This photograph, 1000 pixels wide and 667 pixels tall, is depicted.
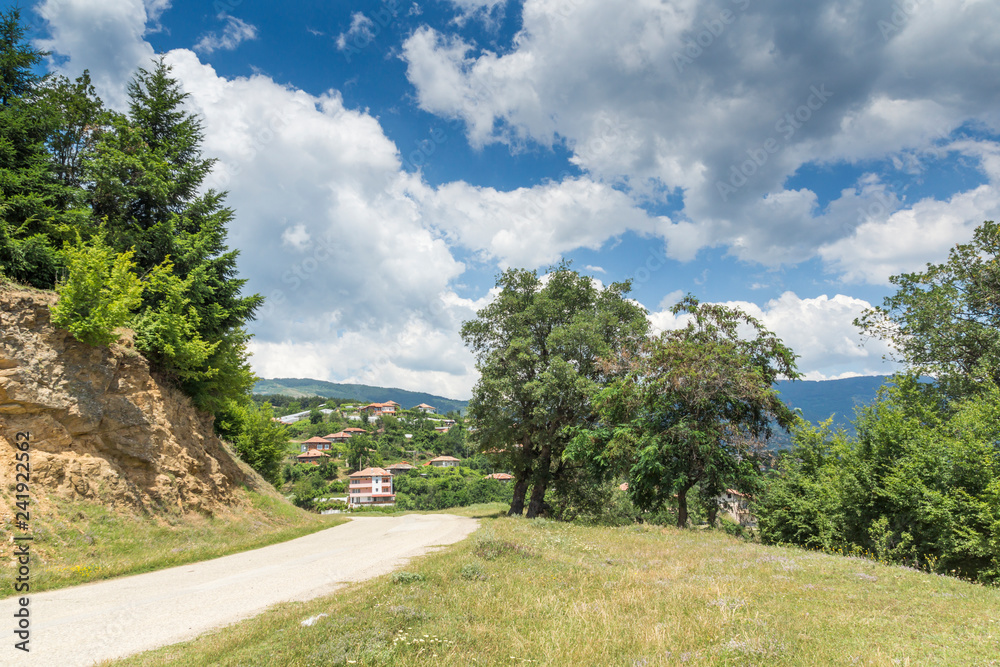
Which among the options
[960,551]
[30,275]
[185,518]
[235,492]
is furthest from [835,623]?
[30,275]

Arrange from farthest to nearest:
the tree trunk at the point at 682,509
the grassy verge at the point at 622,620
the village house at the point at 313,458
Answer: the village house at the point at 313,458 → the tree trunk at the point at 682,509 → the grassy verge at the point at 622,620

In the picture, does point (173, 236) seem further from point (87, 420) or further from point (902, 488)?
point (902, 488)

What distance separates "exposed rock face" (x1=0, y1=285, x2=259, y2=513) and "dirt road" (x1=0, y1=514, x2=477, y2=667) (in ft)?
13.8

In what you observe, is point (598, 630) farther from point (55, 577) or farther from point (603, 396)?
point (603, 396)

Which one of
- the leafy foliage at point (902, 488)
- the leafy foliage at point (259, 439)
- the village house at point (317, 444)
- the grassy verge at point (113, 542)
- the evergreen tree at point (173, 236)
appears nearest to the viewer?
the grassy verge at point (113, 542)

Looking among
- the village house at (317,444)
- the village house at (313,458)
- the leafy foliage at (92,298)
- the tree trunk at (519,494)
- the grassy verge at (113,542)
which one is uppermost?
the leafy foliage at (92,298)

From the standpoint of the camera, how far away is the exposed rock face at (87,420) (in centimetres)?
1254

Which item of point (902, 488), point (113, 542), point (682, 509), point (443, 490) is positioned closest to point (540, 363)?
point (682, 509)

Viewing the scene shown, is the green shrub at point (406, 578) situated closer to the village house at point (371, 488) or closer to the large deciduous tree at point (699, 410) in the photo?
the large deciduous tree at point (699, 410)

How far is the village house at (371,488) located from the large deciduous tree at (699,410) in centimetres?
A: 9415

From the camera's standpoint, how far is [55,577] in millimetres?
9781

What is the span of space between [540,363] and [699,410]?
971 centimetres

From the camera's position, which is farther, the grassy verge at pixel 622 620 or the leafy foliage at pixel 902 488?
the leafy foliage at pixel 902 488

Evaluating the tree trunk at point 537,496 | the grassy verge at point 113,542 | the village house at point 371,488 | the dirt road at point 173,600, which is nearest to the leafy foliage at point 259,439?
the grassy verge at point 113,542
